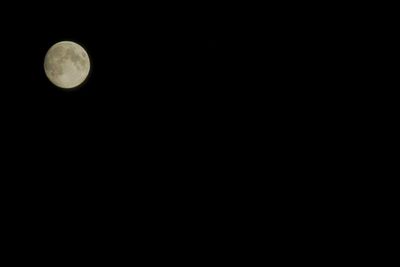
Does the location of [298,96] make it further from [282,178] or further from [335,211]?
[335,211]

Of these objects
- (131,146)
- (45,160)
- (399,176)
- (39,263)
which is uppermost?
(45,160)

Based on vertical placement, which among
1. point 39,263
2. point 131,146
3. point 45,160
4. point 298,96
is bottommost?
point 298,96

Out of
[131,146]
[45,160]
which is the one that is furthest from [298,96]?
[45,160]

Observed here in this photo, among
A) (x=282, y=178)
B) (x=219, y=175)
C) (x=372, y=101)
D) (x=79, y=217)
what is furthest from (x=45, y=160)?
(x=372, y=101)

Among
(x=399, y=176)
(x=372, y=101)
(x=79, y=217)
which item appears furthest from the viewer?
(x=79, y=217)

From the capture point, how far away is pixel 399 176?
15.4 ft

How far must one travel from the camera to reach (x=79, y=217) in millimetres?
5770

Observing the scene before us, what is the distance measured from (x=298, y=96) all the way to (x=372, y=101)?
3.43 ft

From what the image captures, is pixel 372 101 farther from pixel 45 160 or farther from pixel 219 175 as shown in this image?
pixel 45 160

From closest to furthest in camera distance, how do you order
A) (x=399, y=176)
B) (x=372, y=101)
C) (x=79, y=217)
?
(x=399, y=176)
(x=372, y=101)
(x=79, y=217)

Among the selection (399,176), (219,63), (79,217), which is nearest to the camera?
(399,176)

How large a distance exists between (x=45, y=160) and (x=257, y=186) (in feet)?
12.1

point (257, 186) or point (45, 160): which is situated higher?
point (45, 160)

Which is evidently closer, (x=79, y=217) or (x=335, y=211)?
(x=335, y=211)
